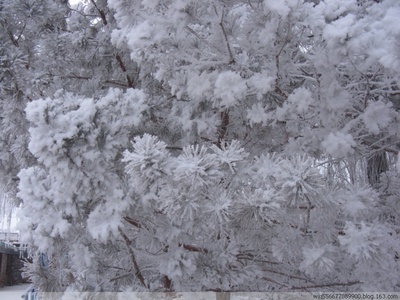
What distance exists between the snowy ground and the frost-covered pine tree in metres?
5.83

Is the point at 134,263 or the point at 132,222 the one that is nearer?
the point at 132,222

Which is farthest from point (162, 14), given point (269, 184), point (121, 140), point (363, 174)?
point (363, 174)

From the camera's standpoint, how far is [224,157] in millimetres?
1332

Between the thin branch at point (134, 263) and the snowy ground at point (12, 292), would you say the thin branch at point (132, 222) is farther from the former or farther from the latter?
the snowy ground at point (12, 292)

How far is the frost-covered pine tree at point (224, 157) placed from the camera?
4.22 feet

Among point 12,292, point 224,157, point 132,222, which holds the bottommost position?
point 12,292

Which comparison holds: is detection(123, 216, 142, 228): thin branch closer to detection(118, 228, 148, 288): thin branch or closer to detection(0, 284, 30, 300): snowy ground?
detection(118, 228, 148, 288): thin branch

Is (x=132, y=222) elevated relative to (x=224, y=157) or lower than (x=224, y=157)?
lower

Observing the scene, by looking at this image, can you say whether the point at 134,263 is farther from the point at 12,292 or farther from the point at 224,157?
the point at 12,292

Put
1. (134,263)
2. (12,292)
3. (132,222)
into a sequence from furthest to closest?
(12,292)
(134,263)
(132,222)

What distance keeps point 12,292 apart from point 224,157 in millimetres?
8066

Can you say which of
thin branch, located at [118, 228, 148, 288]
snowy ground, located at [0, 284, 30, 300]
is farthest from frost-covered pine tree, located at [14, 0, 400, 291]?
snowy ground, located at [0, 284, 30, 300]

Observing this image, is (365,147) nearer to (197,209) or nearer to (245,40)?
(245,40)

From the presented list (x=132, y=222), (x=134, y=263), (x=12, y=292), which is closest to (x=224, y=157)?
(x=132, y=222)
